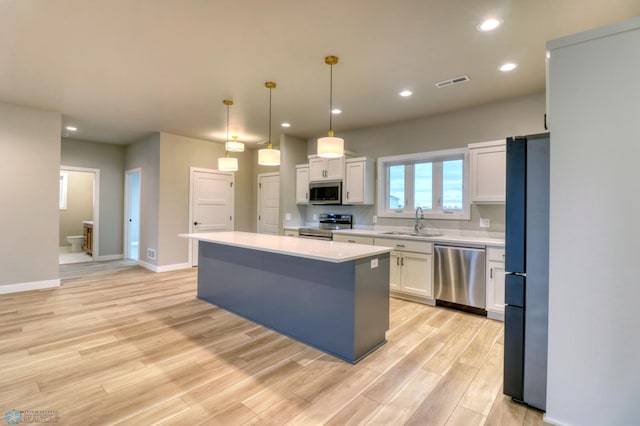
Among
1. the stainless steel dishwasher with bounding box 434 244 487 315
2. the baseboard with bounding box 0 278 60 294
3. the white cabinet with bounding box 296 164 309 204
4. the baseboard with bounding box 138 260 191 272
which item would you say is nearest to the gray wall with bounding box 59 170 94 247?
the baseboard with bounding box 138 260 191 272

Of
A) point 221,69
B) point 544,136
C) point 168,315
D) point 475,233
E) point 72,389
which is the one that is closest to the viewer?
point 544,136

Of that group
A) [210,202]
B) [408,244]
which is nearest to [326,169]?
[408,244]

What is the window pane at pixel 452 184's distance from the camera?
14.4 feet

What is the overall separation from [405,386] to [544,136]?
195 centimetres

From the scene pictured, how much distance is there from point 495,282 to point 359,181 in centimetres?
245

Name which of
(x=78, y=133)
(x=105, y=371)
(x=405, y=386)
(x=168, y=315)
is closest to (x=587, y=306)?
(x=405, y=386)

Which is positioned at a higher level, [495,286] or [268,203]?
[268,203]

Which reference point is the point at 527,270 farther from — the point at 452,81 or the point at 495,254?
the point at 452,81

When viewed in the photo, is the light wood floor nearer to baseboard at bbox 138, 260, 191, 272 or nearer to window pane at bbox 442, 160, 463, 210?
window pane at bbox 442, 160, 463, 210

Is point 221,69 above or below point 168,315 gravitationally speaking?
above

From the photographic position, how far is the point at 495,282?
352 centimetres

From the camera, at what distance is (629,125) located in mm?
1577

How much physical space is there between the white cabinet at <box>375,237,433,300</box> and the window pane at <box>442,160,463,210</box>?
866 millimetres

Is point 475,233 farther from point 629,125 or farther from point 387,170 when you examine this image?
point 629,125
